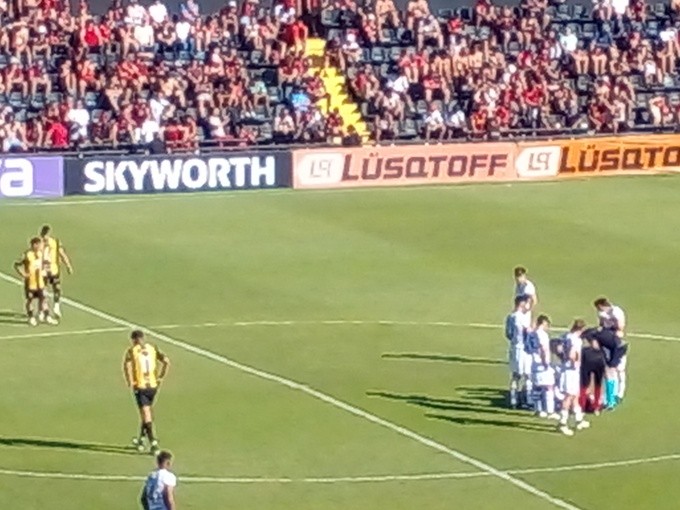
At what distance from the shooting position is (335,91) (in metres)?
54.8

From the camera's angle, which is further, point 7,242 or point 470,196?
point 470,196

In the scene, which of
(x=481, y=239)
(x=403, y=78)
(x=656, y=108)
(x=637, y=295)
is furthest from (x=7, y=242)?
(x=656, y=108)

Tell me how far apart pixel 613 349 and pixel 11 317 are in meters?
11.3

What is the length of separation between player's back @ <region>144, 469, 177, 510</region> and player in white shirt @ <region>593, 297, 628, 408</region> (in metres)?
8.74

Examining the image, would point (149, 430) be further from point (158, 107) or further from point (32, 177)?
point (158, 107)

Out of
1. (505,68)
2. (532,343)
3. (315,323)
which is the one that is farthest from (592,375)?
(505,68)

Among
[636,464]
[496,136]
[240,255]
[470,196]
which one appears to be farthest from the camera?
[496,136]

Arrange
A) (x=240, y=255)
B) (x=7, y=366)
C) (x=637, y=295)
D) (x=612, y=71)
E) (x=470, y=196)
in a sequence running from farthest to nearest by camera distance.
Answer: (x=612, y=71), (x=470, y=196), (x=240, y=255), (x=637, y=295), (x=7, y=366)

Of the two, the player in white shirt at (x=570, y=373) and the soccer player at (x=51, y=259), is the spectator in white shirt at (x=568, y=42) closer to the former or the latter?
the soccer player at (x=51, y=259)

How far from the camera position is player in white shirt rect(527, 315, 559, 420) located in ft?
87.9

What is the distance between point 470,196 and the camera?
48562 mm

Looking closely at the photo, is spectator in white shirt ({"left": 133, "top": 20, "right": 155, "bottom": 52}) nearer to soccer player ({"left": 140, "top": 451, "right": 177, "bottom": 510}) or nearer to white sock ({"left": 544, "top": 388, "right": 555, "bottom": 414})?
white sock ({"left": 544, "top": 388, "right": 555, "bottom": 414})

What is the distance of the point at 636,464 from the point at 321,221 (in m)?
19.9

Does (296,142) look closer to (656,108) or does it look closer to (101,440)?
(656,108)
